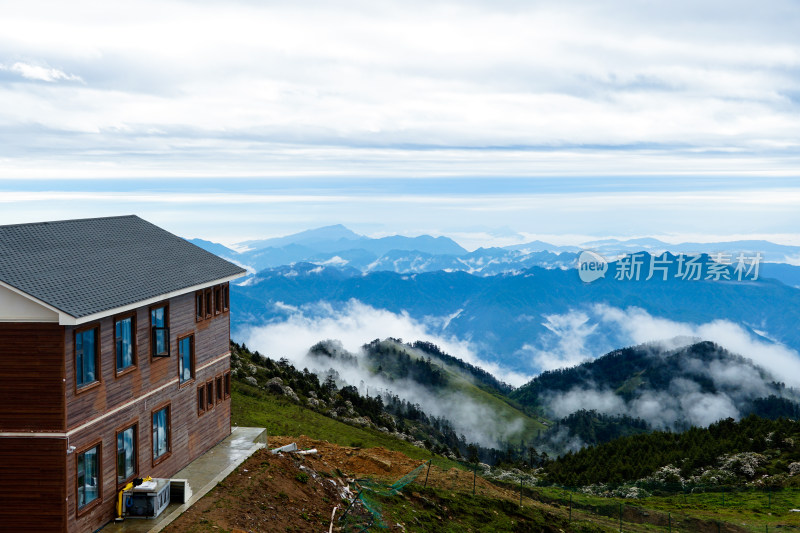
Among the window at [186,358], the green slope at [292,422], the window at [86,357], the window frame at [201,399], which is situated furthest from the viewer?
the green slope at [292,422]

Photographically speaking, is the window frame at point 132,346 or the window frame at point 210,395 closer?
the window frame at point 132,346

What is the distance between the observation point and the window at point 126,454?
85.5 feet

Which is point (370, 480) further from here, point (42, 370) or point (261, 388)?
point (261, 388)

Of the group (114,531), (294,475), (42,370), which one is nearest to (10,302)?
(42,370)

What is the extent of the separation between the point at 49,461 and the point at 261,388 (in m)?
58.0

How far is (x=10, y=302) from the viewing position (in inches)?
882

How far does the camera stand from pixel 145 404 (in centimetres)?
2817

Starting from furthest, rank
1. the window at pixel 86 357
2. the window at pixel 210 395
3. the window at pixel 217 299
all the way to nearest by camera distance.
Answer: the window at pixel 217 299 < the window at pixel 210 395 < the window at pixel 86 357

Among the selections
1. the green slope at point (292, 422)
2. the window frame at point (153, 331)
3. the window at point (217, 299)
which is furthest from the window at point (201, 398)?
the green slope at point (292, 422)

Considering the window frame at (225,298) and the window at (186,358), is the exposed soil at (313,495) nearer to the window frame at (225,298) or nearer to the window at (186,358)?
the window at (186,358)

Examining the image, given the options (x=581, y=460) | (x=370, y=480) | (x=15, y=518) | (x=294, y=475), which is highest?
(x=15, y=518)

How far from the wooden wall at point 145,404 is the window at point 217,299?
1.48 feet

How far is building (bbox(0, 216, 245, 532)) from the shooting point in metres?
22.5

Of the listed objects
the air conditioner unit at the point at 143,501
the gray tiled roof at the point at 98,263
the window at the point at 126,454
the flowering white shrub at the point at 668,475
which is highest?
the gray tiled roof at the point at 98,263
